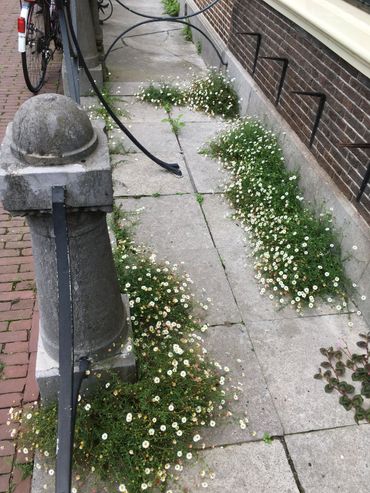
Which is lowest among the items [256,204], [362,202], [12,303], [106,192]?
[12,303]

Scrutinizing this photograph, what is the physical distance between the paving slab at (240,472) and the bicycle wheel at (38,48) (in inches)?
201

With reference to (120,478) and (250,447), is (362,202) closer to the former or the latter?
(250,447)

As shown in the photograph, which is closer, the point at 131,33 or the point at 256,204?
the point at 256,204

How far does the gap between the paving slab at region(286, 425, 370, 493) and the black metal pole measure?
133cm

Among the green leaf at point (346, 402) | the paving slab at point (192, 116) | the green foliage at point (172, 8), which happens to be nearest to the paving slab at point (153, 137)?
the paving slab at point (192, 116)

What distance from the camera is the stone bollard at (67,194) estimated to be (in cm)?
154

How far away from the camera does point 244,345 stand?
274 centimetres

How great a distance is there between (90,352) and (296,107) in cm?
290

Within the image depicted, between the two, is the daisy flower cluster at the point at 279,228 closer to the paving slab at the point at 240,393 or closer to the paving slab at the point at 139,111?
the paving slab at the point at 240,393

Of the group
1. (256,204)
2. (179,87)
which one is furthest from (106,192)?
(179,87)

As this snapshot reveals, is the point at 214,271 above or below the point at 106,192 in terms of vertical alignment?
below

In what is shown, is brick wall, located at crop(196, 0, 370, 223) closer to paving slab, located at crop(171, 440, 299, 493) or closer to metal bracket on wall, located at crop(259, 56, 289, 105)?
metal bracket on wall, located at crop(259, 56, 289, 105)

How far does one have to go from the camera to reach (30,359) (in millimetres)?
2646

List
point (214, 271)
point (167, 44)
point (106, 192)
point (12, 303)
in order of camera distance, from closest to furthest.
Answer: point (106, 192) < point (12, 303) < point (214, 271) < point (167, 44)
